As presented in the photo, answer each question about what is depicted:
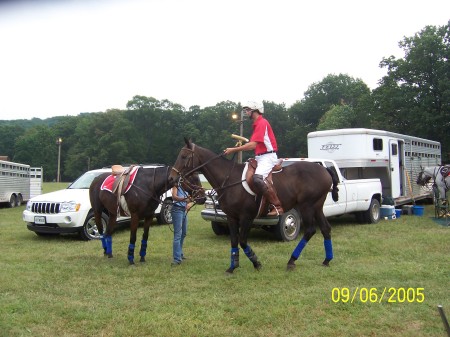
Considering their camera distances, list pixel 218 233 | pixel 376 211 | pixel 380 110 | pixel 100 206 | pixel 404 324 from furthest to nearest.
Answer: pixel 380 110 → pixel 376 211 → pixel 218 233 → pixel 100 206 → pixel 404 324

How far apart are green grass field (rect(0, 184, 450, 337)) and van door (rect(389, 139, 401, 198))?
536 cm

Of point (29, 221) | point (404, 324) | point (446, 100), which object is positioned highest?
point (446, 100)

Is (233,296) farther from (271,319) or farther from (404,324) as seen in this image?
(404,324)

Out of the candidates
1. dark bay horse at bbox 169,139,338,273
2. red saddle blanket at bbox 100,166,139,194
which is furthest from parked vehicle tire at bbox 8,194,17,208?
dark bay horse at bbox 169,139,338,273

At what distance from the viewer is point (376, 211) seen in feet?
41.3

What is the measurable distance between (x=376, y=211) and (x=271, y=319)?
363 inches

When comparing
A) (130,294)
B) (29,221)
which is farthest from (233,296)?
(29,221)

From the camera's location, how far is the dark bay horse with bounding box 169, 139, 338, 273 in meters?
6.49

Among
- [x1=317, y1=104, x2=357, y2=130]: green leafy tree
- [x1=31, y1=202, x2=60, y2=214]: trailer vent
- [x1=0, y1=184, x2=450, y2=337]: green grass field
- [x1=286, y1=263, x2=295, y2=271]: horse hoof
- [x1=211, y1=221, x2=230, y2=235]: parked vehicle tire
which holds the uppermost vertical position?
[x1=317, y1=104, x2=357, y2=130]: green leafy tree

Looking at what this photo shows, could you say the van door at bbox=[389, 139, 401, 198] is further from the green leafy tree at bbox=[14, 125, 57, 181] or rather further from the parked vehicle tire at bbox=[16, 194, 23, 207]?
the green leafy tree at bbox=[14, 125, 57, 181]

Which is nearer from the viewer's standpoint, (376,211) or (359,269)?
(359,269)

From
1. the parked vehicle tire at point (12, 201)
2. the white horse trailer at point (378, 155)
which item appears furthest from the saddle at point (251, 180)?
the parked vehicle tire at point (12, 201)

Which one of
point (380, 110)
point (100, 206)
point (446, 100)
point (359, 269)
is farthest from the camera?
point (380, 110)

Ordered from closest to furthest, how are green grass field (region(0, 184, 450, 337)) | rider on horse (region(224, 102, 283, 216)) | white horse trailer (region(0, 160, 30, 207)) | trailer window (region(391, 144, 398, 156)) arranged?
green grass field (region(0, 184, 450, 337))
rider on horse (region(224, 102, 283, 216))
trailer window (region(391, 144, 398, 156))
white horse trailer (region(0, 160, 30, 207))
